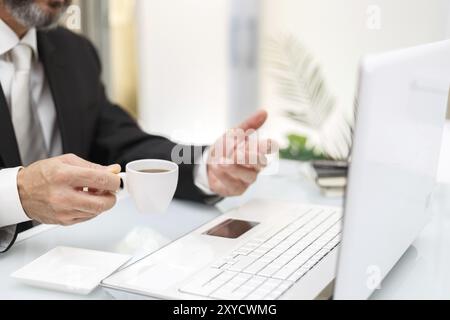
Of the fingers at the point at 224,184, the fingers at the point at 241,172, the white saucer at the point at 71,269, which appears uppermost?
the fingers at the point at 241,172

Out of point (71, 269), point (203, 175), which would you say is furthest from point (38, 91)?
point (71, 269)

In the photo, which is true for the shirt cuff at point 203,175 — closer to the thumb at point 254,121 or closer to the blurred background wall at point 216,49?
the thumb at point 254,121

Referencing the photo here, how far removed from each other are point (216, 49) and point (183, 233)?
2.66 metres

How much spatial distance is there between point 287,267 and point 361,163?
0.27 metres

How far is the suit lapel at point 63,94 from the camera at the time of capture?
1547mm

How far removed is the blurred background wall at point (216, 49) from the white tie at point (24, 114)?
6.17ft

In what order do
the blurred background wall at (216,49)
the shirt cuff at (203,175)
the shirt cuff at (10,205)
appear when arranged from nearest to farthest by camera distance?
the shirt cuff at (10,205) < the shirt cuff at (203,175) < the blurred background wall at (216,49)

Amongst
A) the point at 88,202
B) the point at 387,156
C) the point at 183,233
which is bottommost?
the point at 183,233

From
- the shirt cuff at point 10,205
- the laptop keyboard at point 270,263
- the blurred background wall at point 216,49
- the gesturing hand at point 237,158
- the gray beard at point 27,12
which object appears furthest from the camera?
the blurred background wall at point 216,49

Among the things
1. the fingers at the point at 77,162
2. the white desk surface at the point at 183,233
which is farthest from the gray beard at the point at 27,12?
the fingers at the point at 77,162

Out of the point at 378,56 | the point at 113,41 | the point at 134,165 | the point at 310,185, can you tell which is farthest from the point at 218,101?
the point at 378,56

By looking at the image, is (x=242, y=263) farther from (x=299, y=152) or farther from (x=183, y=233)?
(x=299, y=152)

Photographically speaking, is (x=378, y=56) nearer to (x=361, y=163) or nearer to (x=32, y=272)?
(x=361, y=163)

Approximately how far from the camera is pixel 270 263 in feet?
2.87
